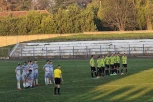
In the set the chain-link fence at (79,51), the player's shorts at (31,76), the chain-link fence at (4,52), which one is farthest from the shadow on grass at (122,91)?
the chain-link fence at (4,52)

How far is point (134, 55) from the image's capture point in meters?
64.1

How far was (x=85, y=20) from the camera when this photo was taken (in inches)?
3516

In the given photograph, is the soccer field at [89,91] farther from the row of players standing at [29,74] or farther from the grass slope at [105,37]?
the grass slope at [105,37]

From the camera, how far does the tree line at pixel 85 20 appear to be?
292ft

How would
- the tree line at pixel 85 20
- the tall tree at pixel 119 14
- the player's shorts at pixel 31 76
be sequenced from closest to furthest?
the player's shorts at pixel 31 76 → the tall tree at pixel 119 14 → the tree line at pixel 85 20

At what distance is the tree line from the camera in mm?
89125

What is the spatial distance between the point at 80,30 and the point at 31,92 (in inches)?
2475

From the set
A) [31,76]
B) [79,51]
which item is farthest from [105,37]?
[31,76]

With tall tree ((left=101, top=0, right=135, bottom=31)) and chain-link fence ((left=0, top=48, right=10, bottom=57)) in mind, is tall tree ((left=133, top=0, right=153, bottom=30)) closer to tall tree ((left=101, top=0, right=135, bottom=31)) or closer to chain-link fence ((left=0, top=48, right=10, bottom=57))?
tall tree ((left=101, top=0, right=135, bottom=31))

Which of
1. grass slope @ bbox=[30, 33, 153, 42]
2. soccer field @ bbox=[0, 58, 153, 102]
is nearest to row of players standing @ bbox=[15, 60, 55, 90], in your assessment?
soccer field @ bbox=[0, 58, 153, 102]

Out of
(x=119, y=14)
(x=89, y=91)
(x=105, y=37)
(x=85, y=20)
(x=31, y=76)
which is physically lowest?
(x=89, y=91)

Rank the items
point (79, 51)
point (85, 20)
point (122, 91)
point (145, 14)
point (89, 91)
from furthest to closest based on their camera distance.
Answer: point (145, 14), point (85, 20), point (79, 51), point (89, 91), point (122, 91)

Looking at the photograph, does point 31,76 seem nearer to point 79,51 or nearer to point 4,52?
point 79,51

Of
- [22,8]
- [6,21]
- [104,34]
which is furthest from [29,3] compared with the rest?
[104,34]
